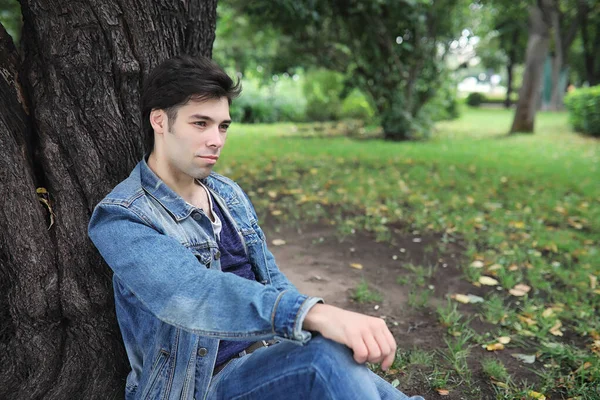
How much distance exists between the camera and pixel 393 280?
162 inches

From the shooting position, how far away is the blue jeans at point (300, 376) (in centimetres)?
152

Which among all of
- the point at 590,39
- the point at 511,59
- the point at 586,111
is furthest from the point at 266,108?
the point at 511,59

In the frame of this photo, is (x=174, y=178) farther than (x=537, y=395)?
No

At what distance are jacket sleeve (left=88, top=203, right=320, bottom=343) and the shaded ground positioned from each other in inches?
62.9

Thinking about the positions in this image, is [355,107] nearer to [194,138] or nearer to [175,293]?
[194,138]

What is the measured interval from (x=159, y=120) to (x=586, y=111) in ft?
52.8

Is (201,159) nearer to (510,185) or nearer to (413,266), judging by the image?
(413,266)

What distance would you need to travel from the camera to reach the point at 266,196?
6688mm

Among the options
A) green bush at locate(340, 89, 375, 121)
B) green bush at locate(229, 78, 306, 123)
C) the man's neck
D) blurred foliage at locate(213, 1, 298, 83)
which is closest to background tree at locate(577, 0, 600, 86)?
green bush at locate(340, 89, 375, 121)

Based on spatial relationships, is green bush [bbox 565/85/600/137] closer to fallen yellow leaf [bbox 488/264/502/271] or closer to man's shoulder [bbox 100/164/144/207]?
fallen yellow leaf [bbox 488/264/502/271]

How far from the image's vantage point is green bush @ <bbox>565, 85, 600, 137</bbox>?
1444 centimetres

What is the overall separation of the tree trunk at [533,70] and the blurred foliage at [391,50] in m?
3.23

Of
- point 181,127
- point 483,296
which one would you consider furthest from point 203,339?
point 483,296

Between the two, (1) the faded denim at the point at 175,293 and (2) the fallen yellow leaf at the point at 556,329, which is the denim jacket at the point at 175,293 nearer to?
(1) the faded denim at the point at 175,293
